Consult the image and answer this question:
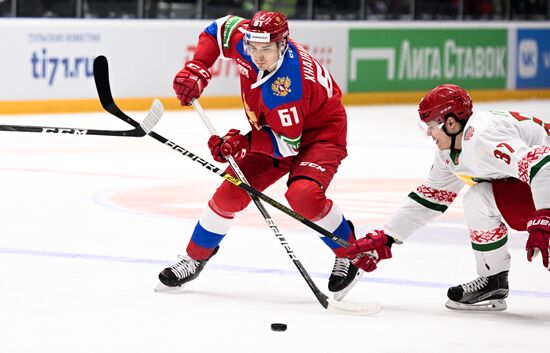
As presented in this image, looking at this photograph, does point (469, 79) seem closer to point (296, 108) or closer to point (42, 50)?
point (42, 50)

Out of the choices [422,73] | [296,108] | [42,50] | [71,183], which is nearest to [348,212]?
[71,183]

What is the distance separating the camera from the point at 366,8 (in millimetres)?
15727

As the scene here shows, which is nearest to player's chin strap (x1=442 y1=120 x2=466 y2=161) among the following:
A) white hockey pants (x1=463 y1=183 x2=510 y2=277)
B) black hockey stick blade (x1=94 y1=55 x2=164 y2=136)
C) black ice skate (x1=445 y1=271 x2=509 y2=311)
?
white hockey pants (x1=463 y1=183 x2=510 y2=277)

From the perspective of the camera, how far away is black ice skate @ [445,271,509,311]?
4.70 meters

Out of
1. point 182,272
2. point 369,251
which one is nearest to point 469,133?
point 369,251

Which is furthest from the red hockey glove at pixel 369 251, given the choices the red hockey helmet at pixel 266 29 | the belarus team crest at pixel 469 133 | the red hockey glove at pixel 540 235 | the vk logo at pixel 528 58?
the vk logo at pixel 528 58

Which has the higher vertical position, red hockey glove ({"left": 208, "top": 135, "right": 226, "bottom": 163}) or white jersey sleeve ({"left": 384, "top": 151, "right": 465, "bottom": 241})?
red hockey glove ({"left": 208, "top": 135, "right": 226, "bottom": 163})

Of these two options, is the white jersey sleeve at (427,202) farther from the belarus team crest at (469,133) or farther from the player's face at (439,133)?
the belarus team crest at (469,133)

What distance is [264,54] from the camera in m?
4.73

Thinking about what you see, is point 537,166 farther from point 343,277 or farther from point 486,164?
point 343,277

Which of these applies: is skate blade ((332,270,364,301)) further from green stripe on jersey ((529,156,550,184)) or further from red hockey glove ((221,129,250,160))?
green stripe on jersey ((529,156,550,184))

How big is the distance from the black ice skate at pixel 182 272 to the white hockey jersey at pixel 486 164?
0.74 meters

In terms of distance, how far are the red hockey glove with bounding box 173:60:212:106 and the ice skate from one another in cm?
82

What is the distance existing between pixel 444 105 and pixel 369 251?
61 cm
